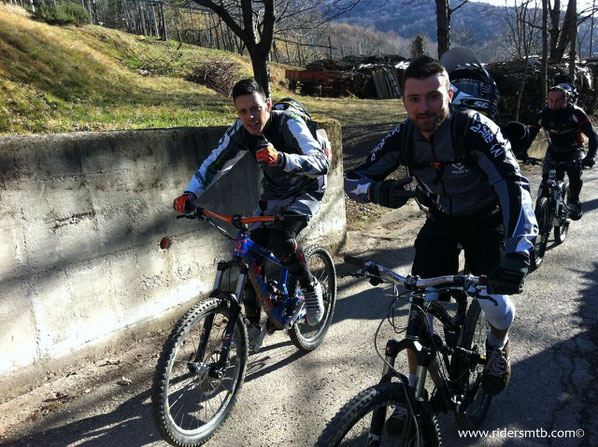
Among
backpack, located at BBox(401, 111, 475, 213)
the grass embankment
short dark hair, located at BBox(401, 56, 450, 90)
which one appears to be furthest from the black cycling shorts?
the grass embankment

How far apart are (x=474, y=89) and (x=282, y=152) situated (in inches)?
56.2

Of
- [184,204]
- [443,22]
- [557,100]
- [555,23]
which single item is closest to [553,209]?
[557,100]

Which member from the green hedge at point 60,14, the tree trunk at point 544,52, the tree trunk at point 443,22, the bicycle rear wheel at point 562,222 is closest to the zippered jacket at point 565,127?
the bicycle rear wheel at point 562,222

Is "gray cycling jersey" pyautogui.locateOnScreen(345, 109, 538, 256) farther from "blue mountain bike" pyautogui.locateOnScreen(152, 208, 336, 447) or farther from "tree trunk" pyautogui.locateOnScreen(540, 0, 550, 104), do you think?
"tree trunk" pyautogui.locateOnScreen(540, 0, 550, 104)

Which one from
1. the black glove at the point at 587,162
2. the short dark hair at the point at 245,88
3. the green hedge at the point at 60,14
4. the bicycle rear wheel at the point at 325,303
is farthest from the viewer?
the green hedge at the point at 60,14

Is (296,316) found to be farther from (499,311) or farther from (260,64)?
(260,64)

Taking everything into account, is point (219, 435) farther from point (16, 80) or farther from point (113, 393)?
point (16, 80)

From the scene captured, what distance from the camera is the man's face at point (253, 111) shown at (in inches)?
135

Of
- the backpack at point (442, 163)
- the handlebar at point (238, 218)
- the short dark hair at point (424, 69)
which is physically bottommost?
the handlebar at point (238, 218)

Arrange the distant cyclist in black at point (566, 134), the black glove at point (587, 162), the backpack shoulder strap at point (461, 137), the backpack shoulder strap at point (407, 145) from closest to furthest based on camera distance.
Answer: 1. the backpack shoulder strap at point (461, 137)
2. the backpack shoulder strap at point (407, 145)
3. the black glove at point (587, 162)
4. the distant cyclist in black at point (566, 134)

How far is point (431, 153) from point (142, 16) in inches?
823

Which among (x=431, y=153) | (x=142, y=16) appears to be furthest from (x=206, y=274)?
(x=142, y=16)

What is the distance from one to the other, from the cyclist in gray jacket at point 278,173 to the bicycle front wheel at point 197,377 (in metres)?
0.49

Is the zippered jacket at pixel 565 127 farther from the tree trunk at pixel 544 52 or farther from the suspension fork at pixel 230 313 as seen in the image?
the tree trunk at pixel 544 52
